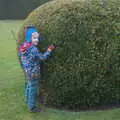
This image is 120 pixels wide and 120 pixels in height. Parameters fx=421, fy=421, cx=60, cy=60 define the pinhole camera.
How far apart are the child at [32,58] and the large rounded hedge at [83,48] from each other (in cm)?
16

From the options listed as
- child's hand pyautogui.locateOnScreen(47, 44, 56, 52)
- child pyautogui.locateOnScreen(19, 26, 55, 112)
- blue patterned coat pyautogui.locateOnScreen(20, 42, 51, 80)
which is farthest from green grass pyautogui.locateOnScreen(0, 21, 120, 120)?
child's hand pyautogui.locateOnScreen(47, 44, 56, 52)

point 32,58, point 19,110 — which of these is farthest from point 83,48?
point 19,110

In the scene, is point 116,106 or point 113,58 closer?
point 113,58

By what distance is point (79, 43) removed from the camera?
22.9 feet

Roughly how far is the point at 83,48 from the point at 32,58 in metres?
0.87

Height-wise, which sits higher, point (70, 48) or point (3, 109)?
point (70, 48)

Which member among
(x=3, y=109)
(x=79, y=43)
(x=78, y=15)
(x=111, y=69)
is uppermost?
(x=78, y=15)

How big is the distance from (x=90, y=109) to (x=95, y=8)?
1.79 meters

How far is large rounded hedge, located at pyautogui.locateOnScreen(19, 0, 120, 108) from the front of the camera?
695 centimetres

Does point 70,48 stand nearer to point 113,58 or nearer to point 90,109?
point 113,58

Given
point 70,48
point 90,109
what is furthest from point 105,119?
point 70,48

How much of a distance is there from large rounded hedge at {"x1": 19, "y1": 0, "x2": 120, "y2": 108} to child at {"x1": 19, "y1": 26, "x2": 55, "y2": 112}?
6.2 inches

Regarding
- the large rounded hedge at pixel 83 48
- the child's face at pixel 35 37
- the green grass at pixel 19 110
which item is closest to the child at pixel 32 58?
the child's face at pixel 35 37

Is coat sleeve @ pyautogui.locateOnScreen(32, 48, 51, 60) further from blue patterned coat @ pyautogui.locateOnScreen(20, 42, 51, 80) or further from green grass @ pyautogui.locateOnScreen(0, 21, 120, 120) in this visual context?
green grass @ pyautogui.locateOnScreen(0, 21, 120, 120)
